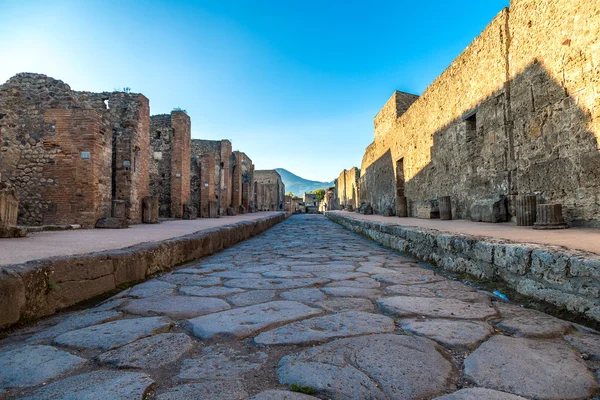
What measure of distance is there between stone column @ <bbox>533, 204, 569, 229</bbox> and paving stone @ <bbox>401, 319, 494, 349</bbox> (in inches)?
141

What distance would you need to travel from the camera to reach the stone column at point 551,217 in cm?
458

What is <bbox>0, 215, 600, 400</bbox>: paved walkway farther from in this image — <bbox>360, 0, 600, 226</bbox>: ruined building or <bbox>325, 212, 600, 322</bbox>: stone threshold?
<bbox>360, 0, 600, 226</bbox>: ruined building

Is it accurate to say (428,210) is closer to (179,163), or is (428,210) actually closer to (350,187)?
(179,163)

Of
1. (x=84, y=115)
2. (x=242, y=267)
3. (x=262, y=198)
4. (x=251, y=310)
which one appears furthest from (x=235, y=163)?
(x=251, y=310)

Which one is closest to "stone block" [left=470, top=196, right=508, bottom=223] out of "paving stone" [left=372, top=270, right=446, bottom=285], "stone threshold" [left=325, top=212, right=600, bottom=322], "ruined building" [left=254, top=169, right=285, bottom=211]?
"stone threshold" [left=325, top=212, right=600, bottom=322]

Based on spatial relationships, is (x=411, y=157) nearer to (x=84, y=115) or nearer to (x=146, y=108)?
(x=146, y=108)

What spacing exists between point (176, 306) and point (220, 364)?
1.07 metres

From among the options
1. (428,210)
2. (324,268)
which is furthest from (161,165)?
(324,268)

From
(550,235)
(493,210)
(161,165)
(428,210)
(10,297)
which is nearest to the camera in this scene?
(10,297)

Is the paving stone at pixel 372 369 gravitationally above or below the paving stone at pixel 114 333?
above

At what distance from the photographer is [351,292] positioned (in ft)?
8.78

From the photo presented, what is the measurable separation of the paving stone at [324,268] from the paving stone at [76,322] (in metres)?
2.01

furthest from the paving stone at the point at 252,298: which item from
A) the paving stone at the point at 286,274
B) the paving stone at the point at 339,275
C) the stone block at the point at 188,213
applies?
the stone block at the point at 188,213

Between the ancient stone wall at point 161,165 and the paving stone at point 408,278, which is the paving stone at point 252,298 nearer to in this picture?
the paving stone at point 408,278
